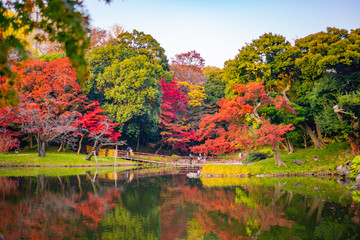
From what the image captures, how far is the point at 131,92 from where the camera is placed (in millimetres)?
33969

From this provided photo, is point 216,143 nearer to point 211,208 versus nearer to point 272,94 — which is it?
point 272,94

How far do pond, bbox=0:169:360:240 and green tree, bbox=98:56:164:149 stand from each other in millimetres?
16994

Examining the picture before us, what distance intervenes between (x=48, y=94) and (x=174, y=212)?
23.9 metres

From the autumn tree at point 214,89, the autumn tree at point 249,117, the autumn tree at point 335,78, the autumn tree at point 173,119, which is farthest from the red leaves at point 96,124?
the autumn tree at point 335,78

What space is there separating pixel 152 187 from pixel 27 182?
22.3ft

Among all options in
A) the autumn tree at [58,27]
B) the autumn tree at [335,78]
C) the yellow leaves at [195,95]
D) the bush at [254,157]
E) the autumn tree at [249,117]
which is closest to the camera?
the autumn tree at [58,27]

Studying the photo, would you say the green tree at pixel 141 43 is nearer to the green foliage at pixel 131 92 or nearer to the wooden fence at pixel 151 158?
the green foliage at pixel 131 92

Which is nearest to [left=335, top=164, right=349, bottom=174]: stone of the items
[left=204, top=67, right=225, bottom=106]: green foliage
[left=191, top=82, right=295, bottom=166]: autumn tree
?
[left=191, top=82, right=295, bottom=166]: autumn tree

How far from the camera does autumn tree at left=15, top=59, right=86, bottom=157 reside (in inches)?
1097

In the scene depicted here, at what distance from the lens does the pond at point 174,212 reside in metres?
8.73

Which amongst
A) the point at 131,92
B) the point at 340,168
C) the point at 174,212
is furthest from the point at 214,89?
the point at 174,212

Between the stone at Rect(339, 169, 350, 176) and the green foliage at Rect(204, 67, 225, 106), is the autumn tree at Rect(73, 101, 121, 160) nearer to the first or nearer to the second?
the green foliage at Rect(204, 67, 225, 106)

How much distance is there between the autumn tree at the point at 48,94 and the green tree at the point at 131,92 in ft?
11.4

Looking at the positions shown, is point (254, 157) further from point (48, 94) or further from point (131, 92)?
point (48, 94)
